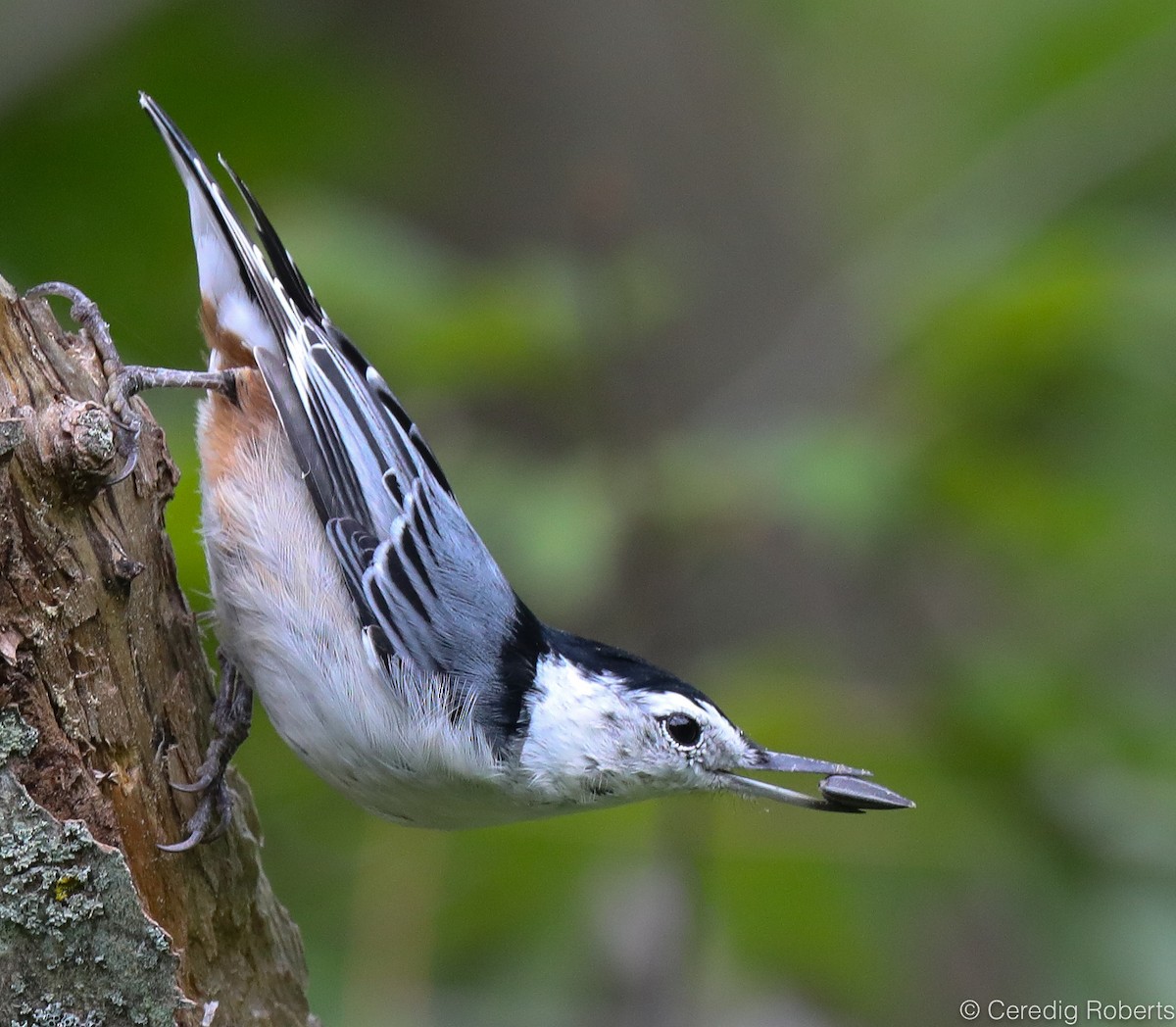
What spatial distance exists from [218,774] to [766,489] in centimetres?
136

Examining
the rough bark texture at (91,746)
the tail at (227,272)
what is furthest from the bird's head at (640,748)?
the tail at (227,272)

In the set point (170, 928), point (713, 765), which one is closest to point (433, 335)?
point (713, 765)

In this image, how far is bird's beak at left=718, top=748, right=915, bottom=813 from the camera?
2400 millimetres

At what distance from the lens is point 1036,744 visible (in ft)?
10.3

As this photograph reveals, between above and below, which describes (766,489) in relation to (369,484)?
above

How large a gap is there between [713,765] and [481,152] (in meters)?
3.47

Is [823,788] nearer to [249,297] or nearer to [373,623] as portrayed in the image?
[373,623]

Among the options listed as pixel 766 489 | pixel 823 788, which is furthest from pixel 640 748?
pixel 766 489

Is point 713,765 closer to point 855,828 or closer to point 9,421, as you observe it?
point 855,828

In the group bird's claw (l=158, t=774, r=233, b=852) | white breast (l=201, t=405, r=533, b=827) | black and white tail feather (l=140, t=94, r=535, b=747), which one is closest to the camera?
bird's claw (l=158, t=774, r=233, b=852)

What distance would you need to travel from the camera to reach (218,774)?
2.06 meters

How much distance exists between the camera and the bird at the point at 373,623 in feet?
7.50

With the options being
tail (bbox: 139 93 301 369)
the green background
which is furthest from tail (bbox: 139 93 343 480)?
the green background

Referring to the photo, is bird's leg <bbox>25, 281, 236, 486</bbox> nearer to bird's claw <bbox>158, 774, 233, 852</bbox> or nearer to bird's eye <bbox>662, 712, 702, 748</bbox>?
bird's claw <bbox>158, 774, 233, 852</bbox>
